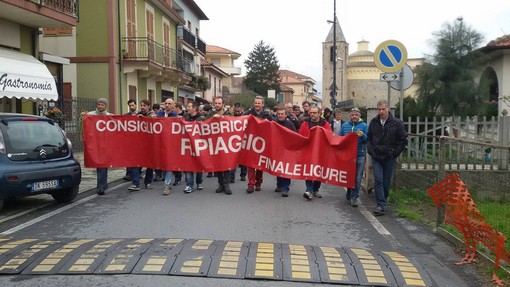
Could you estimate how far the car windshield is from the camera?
8.13m

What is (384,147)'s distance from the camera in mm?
8586

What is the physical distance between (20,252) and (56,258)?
0.58 metres

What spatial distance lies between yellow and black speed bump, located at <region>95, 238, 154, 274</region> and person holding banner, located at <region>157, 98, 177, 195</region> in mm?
3954

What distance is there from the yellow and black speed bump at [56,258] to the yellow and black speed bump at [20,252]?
0.25 ft

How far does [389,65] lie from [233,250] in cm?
631

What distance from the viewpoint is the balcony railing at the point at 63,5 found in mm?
15538

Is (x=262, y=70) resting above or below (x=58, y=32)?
above

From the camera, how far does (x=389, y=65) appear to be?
10508 mm

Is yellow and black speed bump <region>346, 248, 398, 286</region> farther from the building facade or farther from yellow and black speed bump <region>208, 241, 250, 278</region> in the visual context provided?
the building facade

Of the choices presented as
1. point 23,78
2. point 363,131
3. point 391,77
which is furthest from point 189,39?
point 363,131

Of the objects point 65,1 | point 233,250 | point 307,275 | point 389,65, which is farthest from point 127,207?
point 65,1

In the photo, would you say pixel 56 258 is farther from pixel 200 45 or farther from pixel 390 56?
pixel 200 45

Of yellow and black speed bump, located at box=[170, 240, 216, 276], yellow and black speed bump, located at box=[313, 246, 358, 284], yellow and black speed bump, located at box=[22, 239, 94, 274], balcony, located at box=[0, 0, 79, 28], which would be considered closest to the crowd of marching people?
yellow and black speed bump, located at box=[313, 246, 358, 284]

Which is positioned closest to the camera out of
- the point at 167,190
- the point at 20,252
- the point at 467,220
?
the point at 20,252
